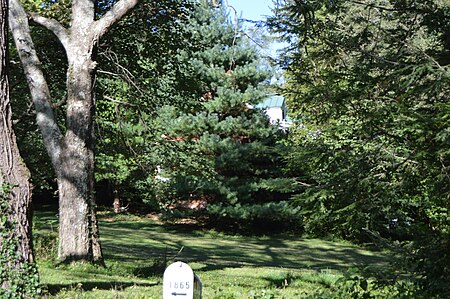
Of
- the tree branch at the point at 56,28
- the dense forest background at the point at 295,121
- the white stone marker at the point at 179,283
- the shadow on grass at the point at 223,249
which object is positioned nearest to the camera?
the white stone marker at the point at 179,283

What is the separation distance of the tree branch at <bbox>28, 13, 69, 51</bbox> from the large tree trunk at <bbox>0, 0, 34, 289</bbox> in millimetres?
3860

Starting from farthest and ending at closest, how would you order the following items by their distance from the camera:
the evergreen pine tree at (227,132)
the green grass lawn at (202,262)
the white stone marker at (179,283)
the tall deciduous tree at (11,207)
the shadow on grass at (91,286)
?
the evergreen pine tree at (227,132)
the green grass lawn at (202,262)
the shadow on grass at (91,286)
the tall deciduous tree at (11,207)
the white stone marker at (179,283)

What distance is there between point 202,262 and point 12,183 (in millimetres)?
8324

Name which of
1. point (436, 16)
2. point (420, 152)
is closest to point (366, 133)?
point (420, 152)

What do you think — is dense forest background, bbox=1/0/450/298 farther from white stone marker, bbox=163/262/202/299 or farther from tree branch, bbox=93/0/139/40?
white stone marker, bbox=163/262/202/299

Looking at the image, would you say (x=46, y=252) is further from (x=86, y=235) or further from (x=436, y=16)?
(x=436, y=16)

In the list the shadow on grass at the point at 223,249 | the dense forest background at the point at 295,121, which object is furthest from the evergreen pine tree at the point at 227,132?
the shadow on grass at the point at 223,249

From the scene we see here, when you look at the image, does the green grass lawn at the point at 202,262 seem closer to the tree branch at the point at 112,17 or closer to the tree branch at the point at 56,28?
the tree branch at the point at 56,28

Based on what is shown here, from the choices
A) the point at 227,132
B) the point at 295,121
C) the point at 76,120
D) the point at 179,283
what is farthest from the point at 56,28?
the point at 295,121

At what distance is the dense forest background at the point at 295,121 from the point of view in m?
6.37

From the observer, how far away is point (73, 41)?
31.2ft

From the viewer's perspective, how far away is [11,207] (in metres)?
5.59

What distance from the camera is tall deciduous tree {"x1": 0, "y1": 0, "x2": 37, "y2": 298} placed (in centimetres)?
547

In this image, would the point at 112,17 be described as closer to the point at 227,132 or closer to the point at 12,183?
the point at 12,183
